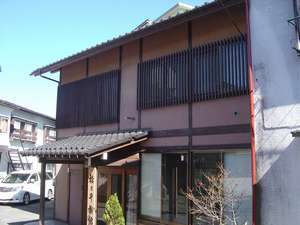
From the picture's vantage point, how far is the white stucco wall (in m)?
7.77

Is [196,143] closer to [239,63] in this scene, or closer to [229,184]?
[229,184]

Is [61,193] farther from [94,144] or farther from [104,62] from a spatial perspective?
[104,62]

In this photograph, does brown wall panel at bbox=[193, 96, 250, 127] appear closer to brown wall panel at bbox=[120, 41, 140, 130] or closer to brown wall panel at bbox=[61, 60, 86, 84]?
brown wall panel at bbox=[120, 41, 140, 130]

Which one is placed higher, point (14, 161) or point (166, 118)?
point (166, 118)

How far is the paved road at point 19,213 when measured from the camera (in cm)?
1692

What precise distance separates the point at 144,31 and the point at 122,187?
17.9 feet

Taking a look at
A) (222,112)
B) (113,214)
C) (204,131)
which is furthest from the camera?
(113,214)

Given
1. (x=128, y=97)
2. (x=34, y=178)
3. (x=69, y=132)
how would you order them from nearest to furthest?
(x=128, y=97)
(x=69, y=132)
(x=34, y=178)

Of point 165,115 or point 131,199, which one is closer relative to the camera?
point 165,115

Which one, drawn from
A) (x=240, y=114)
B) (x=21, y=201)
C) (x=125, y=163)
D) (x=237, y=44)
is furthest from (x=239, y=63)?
(x=21, y=201)

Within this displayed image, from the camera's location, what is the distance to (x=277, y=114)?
8.12 metres

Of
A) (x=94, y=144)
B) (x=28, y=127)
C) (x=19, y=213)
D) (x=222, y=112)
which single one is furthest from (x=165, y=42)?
(x=28, y=127)

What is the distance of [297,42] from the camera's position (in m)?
7.88

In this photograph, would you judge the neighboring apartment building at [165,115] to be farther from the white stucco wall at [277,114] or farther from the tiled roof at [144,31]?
the white stucco wall at [277,114]
